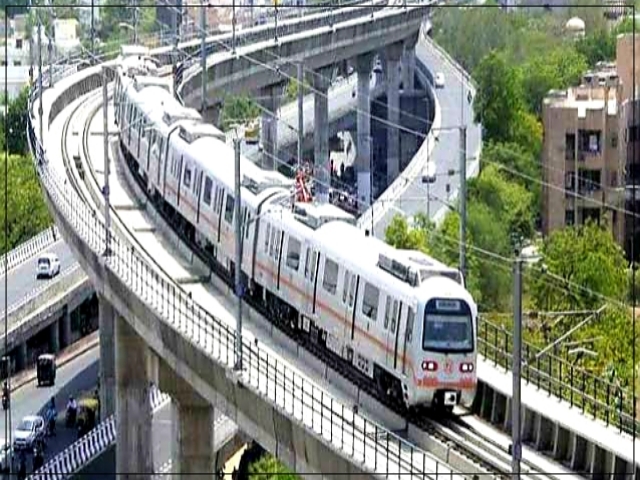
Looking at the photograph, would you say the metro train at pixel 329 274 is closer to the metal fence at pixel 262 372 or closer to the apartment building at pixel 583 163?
the metal fence at pixel 262 372

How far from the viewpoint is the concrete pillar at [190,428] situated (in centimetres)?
2706

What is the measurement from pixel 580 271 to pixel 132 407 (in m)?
6.96

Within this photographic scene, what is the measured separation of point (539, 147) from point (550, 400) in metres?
28.3

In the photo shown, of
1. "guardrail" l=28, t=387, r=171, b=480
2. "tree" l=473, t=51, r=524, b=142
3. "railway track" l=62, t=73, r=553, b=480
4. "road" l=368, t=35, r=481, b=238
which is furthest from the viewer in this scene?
"tree" l=473, t=51, r=524, b=142

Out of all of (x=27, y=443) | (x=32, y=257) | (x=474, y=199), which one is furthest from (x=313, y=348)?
(x=32, y=257)

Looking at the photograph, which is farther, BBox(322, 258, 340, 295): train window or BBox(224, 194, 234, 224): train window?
BBox(224, 194, 234, 224): train window

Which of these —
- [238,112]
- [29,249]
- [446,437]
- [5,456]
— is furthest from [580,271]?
[238,112]

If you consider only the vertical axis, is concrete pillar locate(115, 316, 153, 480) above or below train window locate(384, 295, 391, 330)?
below

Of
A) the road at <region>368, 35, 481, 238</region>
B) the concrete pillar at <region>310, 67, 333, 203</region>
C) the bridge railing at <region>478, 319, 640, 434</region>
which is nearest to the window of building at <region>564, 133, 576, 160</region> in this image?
the road at <region>368, 35, 481, 238</region>

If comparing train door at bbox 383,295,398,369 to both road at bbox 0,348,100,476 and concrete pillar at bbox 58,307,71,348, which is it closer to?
road at bbox 0,348,100,476

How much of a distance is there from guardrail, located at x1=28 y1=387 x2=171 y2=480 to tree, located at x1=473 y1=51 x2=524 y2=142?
17.7 metres

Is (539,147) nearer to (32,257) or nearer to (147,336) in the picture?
(32,257)

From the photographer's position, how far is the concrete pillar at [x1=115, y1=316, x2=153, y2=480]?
3009cm

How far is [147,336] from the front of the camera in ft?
84.6
